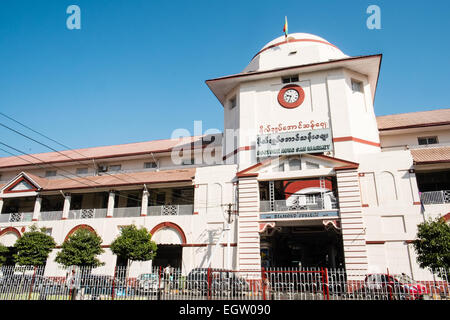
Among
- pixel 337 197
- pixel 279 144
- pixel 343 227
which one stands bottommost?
pixel 343 227

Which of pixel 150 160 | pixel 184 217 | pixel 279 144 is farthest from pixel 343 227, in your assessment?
pixel 150 160

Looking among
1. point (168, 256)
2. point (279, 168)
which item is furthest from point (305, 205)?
point (168, 256)

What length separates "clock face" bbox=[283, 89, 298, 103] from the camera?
1054 inches

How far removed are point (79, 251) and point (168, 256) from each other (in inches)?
376

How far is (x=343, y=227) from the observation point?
71.7 feet

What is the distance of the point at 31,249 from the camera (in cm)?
2564

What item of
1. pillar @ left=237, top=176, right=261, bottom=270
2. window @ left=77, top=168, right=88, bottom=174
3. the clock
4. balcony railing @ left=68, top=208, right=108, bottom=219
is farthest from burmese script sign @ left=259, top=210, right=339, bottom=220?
window @ left=77, top=168, right=88, bottom=174

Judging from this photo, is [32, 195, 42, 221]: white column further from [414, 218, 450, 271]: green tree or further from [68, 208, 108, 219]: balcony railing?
[414, 218, 450, 271]: green tree

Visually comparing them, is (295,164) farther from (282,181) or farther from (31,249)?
(31,249)

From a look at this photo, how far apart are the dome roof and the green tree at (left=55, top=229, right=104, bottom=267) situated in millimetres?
19263
